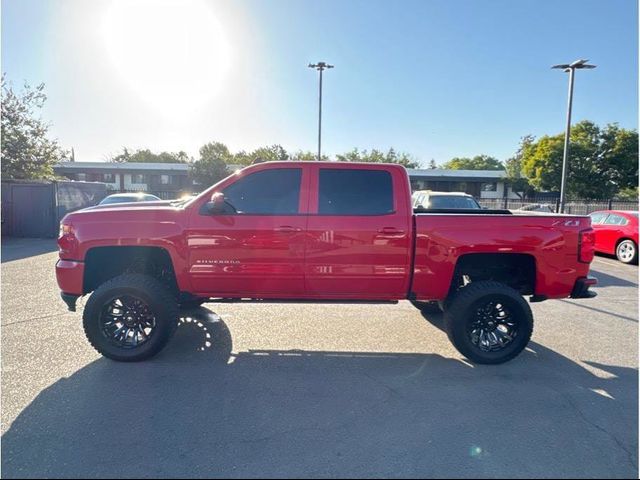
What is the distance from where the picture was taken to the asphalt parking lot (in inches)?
94.0

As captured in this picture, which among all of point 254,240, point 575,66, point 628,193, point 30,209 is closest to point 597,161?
point 628,193

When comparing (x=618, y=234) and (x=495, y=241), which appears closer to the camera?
(x=495, y=241)

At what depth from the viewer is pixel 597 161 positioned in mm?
30266

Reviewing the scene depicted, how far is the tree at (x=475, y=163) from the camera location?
240 ft

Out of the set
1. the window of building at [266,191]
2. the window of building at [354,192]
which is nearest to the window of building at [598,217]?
the window of building at [354,192]

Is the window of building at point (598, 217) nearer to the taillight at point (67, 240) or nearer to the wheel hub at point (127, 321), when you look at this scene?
the wheel hub at point (127, 321)

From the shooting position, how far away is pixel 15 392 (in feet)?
10.3

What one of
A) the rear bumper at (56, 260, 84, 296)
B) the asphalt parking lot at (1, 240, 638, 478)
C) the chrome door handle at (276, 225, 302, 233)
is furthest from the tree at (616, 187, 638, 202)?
the rear bumper at (56, 260, 84, 296)

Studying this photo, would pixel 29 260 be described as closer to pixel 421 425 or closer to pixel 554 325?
pixel 421 425

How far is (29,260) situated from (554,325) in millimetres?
11565

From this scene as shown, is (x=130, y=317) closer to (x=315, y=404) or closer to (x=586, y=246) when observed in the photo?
(x=315, y=404)

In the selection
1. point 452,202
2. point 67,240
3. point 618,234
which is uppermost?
point 452,202

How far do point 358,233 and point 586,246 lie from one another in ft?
8.00

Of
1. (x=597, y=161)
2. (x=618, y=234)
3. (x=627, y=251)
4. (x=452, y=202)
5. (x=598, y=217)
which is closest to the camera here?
(x=627, y=251)
